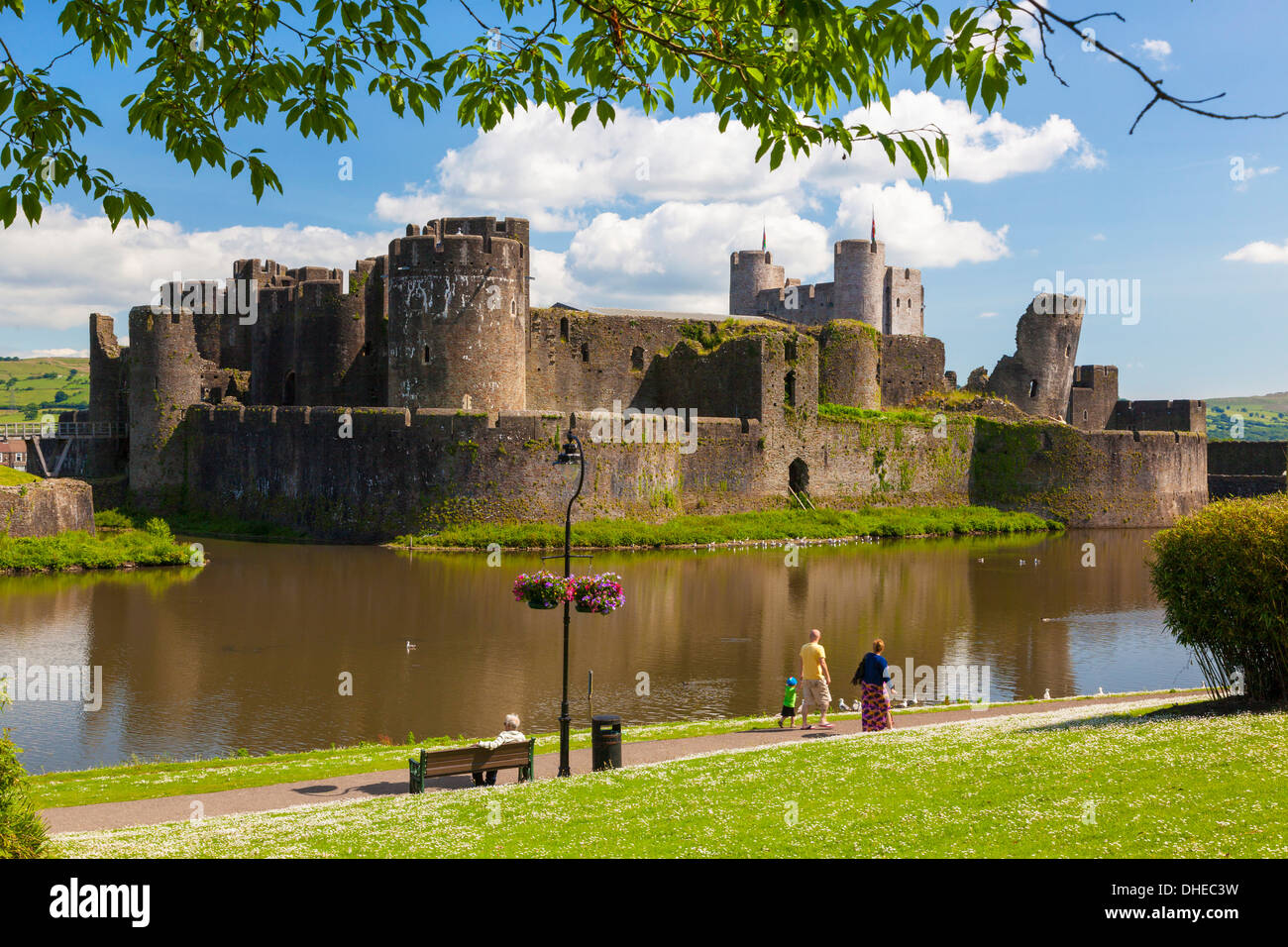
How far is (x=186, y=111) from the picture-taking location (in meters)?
7.89

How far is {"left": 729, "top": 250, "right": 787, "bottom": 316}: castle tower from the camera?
224 ft

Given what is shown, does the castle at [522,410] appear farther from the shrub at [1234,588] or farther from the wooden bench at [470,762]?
the shrub at [1234,588]

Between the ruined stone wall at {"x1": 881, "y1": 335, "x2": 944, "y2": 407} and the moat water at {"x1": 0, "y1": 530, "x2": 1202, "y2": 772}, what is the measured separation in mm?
23146

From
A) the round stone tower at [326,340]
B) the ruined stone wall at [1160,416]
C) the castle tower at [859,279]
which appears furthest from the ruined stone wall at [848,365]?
the ruined stone wall at [1160,416]

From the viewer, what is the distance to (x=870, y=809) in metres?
8.84

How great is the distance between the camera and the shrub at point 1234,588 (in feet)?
40.5

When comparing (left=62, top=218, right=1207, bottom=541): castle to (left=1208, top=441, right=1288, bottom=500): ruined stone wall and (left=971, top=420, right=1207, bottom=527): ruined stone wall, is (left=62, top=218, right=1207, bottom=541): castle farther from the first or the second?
(left=1208, top=441, right=1288, bottom=500): ruined stone wall

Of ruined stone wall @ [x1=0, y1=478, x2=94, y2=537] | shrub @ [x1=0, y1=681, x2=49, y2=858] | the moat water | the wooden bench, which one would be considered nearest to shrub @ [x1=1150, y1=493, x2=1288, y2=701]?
the moat water

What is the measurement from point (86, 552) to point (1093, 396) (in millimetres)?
53049

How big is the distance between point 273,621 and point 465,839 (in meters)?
16.3

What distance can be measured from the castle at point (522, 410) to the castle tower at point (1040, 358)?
11 centimetres

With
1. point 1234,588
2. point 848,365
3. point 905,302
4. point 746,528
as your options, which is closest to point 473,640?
point 1234,588

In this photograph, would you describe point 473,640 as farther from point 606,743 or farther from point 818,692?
point 606,743

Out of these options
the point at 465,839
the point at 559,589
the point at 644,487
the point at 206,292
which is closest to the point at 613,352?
the point at 644,487
